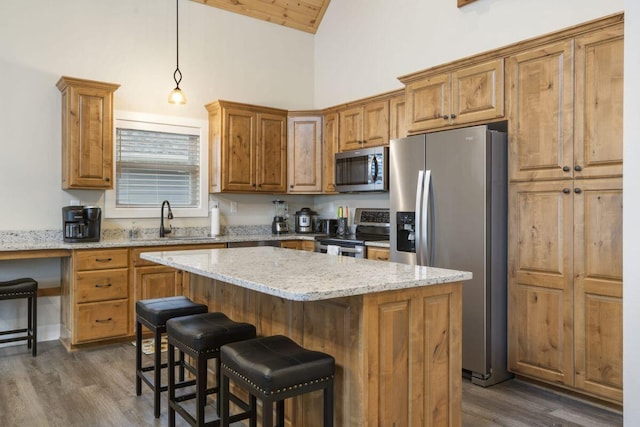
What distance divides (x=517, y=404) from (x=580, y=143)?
166 centimetres

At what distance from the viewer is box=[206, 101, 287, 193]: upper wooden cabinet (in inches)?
200

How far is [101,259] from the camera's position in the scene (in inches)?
160

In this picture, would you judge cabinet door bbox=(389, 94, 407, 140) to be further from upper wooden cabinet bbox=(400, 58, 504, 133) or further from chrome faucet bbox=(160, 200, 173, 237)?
chrome faucet bbox=(160, 200, 173, 237)

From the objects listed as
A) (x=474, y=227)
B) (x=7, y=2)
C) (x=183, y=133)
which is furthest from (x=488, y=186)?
(x=7, y=2)

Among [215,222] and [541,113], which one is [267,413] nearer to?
[541,113]

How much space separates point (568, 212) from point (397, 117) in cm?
206

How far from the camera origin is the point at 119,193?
4.79 m

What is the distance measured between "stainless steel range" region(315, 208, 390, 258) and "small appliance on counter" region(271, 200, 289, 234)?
2.25 feet

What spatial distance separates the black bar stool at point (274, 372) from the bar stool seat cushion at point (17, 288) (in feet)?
8.56

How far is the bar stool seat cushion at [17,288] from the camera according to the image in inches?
148

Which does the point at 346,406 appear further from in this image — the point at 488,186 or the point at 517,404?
the point at 488,186

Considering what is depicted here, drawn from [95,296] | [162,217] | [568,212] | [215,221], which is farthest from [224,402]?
[215,221]

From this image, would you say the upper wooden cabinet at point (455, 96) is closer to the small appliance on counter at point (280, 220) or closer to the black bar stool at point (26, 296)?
the small appliance on counter at point (280, 220)

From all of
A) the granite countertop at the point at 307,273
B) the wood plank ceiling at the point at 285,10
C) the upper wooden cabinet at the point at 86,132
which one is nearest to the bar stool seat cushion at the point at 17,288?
the upper wooden cabinet at the point at 86,132
